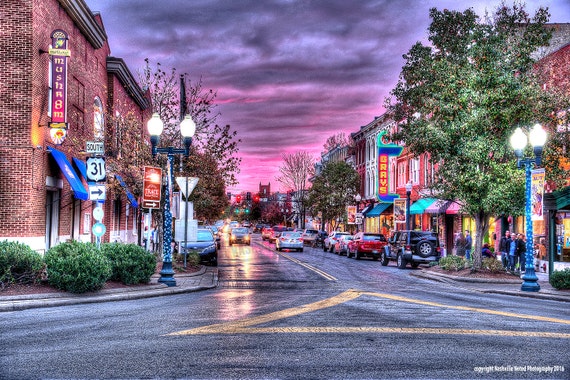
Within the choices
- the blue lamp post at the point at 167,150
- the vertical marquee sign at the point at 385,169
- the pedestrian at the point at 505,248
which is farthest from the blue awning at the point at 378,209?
the blue lamp post at the point at 167,150

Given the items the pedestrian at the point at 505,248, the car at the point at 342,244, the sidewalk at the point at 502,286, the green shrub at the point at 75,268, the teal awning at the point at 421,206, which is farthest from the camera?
the car at the point at 342,244

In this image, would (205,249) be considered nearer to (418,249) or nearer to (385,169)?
(418,249)

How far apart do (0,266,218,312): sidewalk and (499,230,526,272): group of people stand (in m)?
14.1

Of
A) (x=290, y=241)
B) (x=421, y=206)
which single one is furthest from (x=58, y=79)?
(x=290, y=241)

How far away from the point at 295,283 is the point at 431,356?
1175 cm

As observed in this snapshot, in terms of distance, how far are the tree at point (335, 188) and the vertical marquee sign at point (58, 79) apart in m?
44.4

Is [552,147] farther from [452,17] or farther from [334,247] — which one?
[334,247]

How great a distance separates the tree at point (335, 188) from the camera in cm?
6325

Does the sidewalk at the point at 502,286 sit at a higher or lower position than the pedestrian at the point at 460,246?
lower

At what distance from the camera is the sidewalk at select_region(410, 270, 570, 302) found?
17188mm

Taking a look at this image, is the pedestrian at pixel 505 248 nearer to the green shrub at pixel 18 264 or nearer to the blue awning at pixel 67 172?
the blue awning at pixel 67 172

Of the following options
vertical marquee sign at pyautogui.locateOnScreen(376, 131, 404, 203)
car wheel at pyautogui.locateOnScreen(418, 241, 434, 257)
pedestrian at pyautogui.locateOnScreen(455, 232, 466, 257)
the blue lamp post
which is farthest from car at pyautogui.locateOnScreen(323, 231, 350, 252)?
the blue lamp post

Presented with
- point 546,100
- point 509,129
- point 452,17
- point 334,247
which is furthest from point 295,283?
point 334,247

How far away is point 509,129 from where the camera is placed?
23750mm
